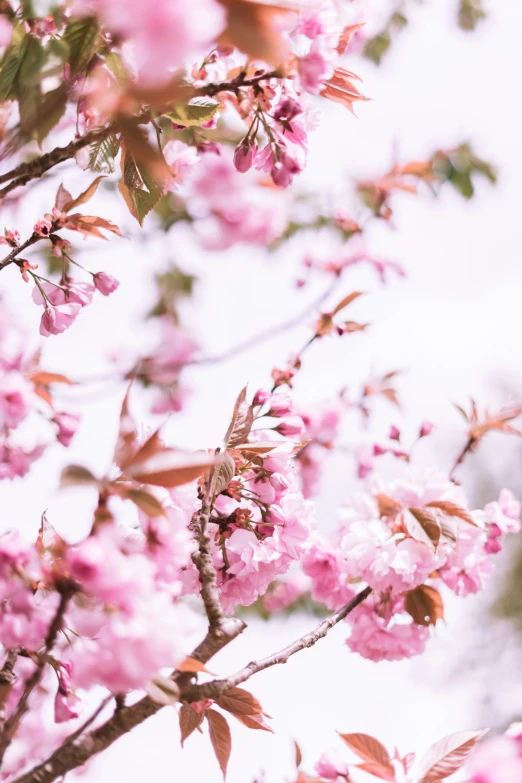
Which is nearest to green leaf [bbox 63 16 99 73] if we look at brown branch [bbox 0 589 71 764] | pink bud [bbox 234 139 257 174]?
pink bud [bbox 234 139 257 174]

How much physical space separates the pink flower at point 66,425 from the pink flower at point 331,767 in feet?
1.88

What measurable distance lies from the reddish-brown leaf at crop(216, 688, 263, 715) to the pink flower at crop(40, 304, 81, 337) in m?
0.54

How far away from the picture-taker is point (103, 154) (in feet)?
2.89

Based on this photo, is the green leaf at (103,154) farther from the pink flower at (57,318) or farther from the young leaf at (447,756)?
the young leaf at (447,756)

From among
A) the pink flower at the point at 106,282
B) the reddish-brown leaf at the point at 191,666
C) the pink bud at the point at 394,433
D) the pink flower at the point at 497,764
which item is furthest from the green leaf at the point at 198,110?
the pink bud at the point at 394,433

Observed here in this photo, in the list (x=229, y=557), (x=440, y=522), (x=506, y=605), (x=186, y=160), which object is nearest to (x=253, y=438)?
(x=229, y=557)

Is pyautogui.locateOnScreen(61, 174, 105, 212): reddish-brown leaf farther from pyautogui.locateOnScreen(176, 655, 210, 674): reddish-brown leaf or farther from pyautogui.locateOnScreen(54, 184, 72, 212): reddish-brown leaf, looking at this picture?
pyautogui.locateOnScreen(176, 655, 210, 674): reddish-brown leaf

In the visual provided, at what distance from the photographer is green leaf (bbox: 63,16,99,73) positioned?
0.67 meters

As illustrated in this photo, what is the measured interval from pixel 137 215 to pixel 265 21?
0.41m

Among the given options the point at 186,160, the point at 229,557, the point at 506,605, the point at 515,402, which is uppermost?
the point at 506,605

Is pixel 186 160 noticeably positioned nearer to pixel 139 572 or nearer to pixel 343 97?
pixel 343 97

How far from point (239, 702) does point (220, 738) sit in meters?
0.09

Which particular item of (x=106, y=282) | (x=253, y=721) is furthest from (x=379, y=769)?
(x=106, y=282)

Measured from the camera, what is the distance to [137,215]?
Answer: 2.93 feet
